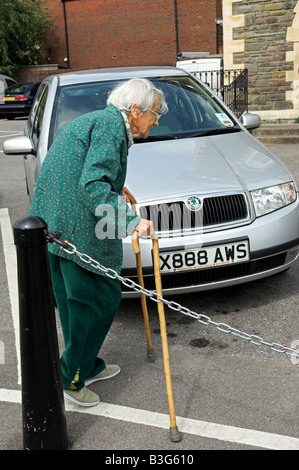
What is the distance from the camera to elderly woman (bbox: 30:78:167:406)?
8.34ft

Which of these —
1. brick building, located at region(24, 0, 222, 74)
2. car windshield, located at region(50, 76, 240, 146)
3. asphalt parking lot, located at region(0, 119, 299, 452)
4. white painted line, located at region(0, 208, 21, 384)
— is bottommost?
white painted line, located at region(0, 208, 21, 384)

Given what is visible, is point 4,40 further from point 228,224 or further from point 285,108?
point 228,224

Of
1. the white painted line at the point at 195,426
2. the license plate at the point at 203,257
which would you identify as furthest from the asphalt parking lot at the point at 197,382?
the license plate at the point at 203,257

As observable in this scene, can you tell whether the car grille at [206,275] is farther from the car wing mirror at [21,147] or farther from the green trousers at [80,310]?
the car wing mirror at [21,147]

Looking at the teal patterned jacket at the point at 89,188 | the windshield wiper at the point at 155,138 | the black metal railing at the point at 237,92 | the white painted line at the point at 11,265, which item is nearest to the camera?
the teal patterned jacket at the point at 89,188

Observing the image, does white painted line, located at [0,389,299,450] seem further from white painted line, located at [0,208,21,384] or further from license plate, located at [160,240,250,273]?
license plate, located at [160,240,250,273]

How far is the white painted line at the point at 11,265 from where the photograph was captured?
4.19 meters

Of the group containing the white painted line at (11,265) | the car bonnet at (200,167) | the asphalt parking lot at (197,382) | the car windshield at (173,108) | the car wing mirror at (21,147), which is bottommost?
the white painted line at (11,265)

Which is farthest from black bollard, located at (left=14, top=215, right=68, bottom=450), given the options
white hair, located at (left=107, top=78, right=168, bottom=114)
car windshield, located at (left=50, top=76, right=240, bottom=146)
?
car windshield, located at (left=50, top=76, right=240, bottom=146)

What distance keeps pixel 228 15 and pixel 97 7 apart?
20887mm

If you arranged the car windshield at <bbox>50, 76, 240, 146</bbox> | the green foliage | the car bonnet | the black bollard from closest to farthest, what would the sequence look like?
the black bollard, the car bonnet, the car windshield at <bbox>50, 76, 240, 146</bbox>, the green foliage

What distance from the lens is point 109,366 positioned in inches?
133

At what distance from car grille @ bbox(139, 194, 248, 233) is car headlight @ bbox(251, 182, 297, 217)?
166 millimetres

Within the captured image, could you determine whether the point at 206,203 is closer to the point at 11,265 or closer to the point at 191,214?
the point at 191,214
